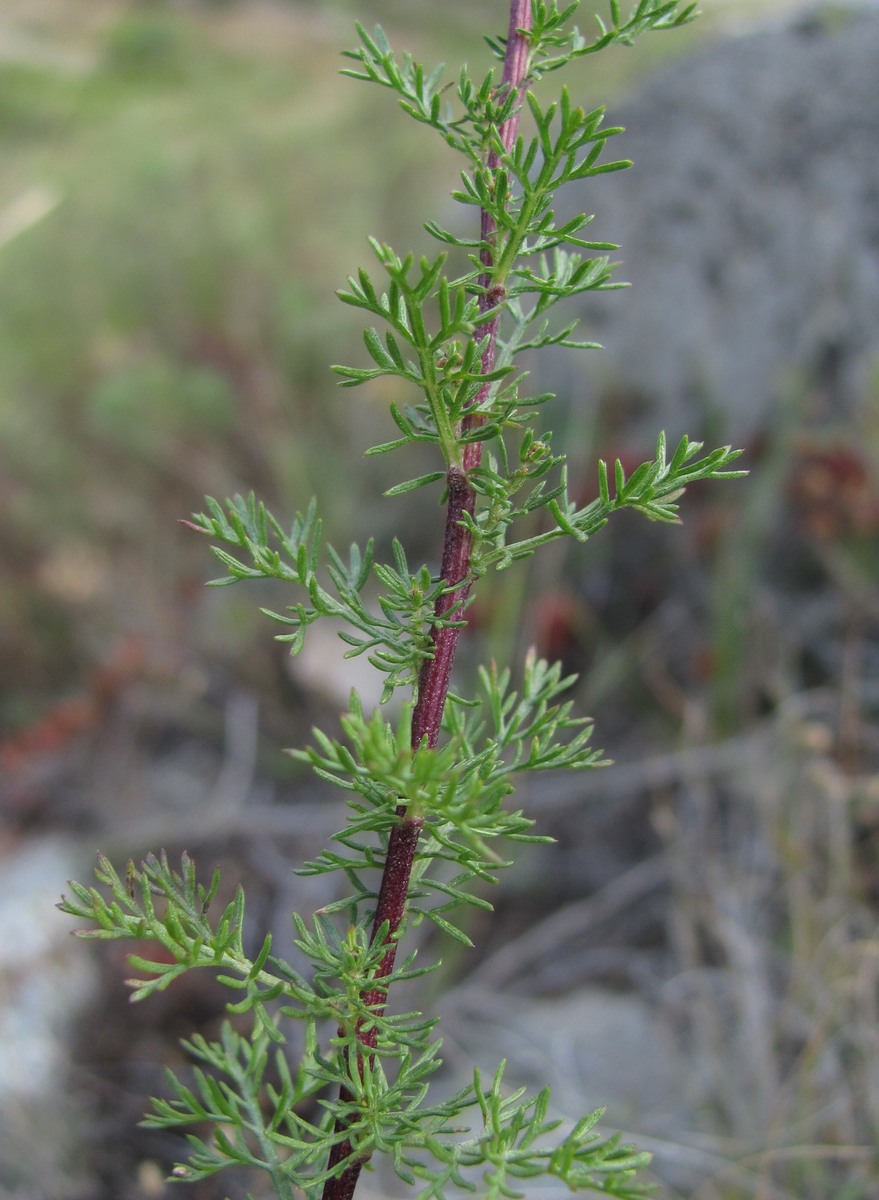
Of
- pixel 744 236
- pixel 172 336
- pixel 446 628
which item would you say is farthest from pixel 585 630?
pixel 172 336

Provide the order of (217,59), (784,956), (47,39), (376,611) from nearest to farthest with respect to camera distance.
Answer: (784,956) < (376,611) < (217,59) < (47,39)

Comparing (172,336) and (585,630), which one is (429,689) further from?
(172,336)

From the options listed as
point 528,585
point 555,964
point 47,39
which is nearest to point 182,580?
point 528,585

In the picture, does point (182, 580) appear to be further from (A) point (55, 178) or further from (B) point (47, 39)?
(B) point (47, 39)

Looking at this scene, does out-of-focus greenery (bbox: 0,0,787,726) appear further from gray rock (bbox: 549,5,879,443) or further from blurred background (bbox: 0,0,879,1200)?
gray rock (bbox: 549,5,879,443)

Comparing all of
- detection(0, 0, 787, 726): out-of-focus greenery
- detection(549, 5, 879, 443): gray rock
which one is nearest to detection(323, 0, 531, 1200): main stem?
detection(549, 5, 879, 443): gray rock

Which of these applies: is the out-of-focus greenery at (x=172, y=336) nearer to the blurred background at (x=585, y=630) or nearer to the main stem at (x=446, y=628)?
the blurred background at (x=585, y=630)
